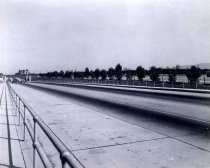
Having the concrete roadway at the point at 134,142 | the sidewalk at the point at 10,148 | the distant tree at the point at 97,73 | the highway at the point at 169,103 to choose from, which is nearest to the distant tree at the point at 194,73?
the highway at the point at 169,103

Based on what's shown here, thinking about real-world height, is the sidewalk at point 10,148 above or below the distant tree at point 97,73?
below

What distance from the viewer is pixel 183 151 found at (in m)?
6.07

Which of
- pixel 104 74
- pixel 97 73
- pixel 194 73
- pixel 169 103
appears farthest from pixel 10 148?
pixel 97 73

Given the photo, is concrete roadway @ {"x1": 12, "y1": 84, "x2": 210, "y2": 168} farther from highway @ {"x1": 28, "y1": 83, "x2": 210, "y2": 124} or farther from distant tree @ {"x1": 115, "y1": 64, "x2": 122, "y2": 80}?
distant tree @ {"x1": 115, "y1": 64, "x2": 122, "y2": 80}

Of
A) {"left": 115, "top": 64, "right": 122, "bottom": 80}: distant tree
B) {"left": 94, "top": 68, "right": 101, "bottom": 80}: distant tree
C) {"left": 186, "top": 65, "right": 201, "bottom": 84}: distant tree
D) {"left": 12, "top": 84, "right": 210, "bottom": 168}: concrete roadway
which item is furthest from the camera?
{"left": 94, "top": 68, "right": 101, "bottom": 80}: distant tree

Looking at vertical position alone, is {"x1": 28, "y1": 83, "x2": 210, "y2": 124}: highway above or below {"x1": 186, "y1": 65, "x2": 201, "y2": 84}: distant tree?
below

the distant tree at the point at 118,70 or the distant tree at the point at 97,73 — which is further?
the distant tree at the point at 97,73

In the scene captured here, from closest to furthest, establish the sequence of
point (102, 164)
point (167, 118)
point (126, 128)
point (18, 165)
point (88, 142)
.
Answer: point (18, 165) → point (102, 164) → point (88, 142) → point (126, 128) → point (167, 118)

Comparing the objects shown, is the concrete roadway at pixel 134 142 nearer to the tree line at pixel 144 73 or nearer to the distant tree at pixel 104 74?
the tree line at pixel 144 73

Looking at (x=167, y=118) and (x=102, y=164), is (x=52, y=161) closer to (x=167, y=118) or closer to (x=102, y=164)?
(x=102, y=164)

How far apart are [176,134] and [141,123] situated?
2.16 meters

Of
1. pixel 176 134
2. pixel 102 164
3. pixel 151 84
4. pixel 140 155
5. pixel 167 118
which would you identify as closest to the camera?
pixel 102 164

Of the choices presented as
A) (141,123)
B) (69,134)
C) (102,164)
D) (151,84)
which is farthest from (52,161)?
(151,84)

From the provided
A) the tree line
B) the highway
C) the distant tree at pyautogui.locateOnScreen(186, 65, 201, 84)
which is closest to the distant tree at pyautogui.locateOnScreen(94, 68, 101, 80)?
the tree line
